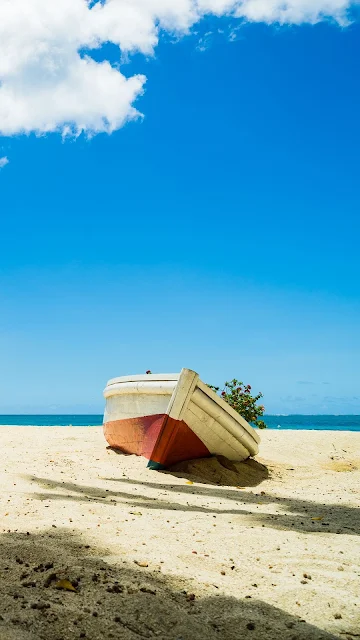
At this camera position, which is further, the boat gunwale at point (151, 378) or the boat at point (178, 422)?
the boat gunwale at point (151, 378)

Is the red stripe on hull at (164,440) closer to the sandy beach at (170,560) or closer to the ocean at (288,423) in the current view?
the sandy beach at (170,560)

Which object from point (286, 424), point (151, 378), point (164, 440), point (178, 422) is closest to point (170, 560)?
point (178, 422)

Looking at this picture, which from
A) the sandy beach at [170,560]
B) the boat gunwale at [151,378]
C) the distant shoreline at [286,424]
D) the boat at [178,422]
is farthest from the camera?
the distant shoreline at [286,424]

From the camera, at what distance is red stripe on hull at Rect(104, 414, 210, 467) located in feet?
25.3

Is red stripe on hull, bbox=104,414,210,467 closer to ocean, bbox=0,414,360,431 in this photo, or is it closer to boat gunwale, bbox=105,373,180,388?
boat gunwale, bbox=105,373,180,388

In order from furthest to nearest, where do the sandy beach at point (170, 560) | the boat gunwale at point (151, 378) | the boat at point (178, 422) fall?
the boat gunwale at point (151, 378)
the boat at point (178, 422)
the sandy beach at point (170, 560)

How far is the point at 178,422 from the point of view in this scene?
7.63 meters

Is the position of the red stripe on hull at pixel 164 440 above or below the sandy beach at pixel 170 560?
above

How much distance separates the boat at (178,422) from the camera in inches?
300

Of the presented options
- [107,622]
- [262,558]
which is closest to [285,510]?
[262,558]

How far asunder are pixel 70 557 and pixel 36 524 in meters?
0.83

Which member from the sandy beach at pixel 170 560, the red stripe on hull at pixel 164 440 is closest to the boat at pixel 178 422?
the red stripe on hull at pixel 164 440

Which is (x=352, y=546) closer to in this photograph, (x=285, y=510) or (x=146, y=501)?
(x=285, y=510)

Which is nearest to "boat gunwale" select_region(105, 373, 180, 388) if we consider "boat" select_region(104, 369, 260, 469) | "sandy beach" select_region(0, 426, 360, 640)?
"boat" select_region(104, 369, 260, 469)
